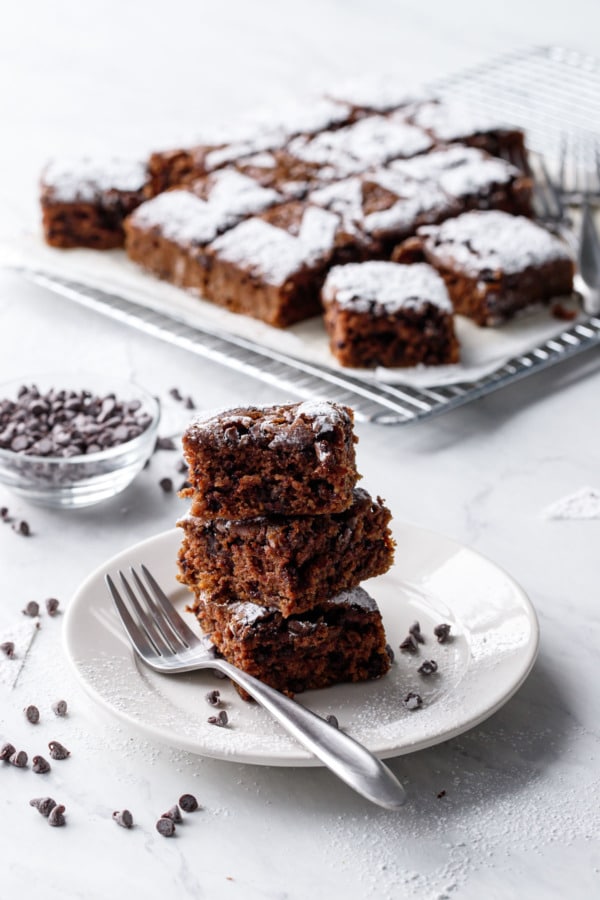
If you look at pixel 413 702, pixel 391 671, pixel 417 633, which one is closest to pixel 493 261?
pixel 417 633

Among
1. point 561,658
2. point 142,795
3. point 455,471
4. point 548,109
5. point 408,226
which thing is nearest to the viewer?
point 142,795

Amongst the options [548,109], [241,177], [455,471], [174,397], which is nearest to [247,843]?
[455,471]

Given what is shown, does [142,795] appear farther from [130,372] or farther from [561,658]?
[130,372]

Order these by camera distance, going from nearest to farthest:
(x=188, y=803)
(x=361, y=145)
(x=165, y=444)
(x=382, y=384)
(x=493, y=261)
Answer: (x=188, y=803)
(x=165, y=444)
(x=382, y=384)
(x=493, y=261)
(x=361, y=145)

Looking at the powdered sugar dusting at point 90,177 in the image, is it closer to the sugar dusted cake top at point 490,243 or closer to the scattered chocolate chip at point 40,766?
the sugar dusted cake top at point 490,243

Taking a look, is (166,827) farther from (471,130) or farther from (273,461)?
(471,130)

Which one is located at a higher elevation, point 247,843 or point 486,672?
point 486,672
